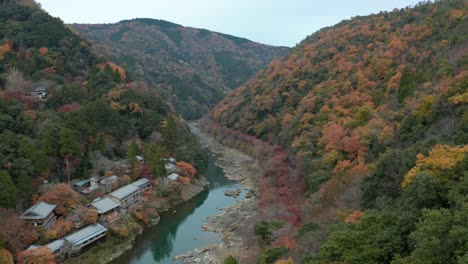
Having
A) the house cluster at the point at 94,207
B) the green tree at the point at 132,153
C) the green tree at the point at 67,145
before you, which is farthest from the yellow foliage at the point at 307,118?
the green tree at the point at 67,145

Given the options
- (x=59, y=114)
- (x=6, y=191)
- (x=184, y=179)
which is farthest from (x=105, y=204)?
(x=59, y=114)

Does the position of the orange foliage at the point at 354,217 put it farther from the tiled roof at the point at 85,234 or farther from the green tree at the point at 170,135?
the green tree at the point at 170,135

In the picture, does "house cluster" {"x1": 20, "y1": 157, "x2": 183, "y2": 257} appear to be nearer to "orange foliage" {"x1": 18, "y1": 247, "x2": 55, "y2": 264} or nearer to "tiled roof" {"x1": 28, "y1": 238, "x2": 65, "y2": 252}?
"tiled roof" {"x1": 28, "y1": 238, "x2": 65, "y2": 252}

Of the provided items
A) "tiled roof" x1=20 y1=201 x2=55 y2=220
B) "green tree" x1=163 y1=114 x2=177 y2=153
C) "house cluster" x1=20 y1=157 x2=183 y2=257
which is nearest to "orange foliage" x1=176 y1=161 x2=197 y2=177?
"house cluster" x1=20 y1=157 x2=183 y2=257

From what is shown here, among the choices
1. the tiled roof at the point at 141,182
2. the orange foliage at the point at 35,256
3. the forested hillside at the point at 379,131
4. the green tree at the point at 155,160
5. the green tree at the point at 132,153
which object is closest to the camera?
the forested hillside at the point at 379,131

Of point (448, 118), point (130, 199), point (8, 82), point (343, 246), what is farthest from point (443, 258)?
point (8, 82)

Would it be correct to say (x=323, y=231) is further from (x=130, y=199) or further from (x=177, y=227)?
(x=130, y=199)
